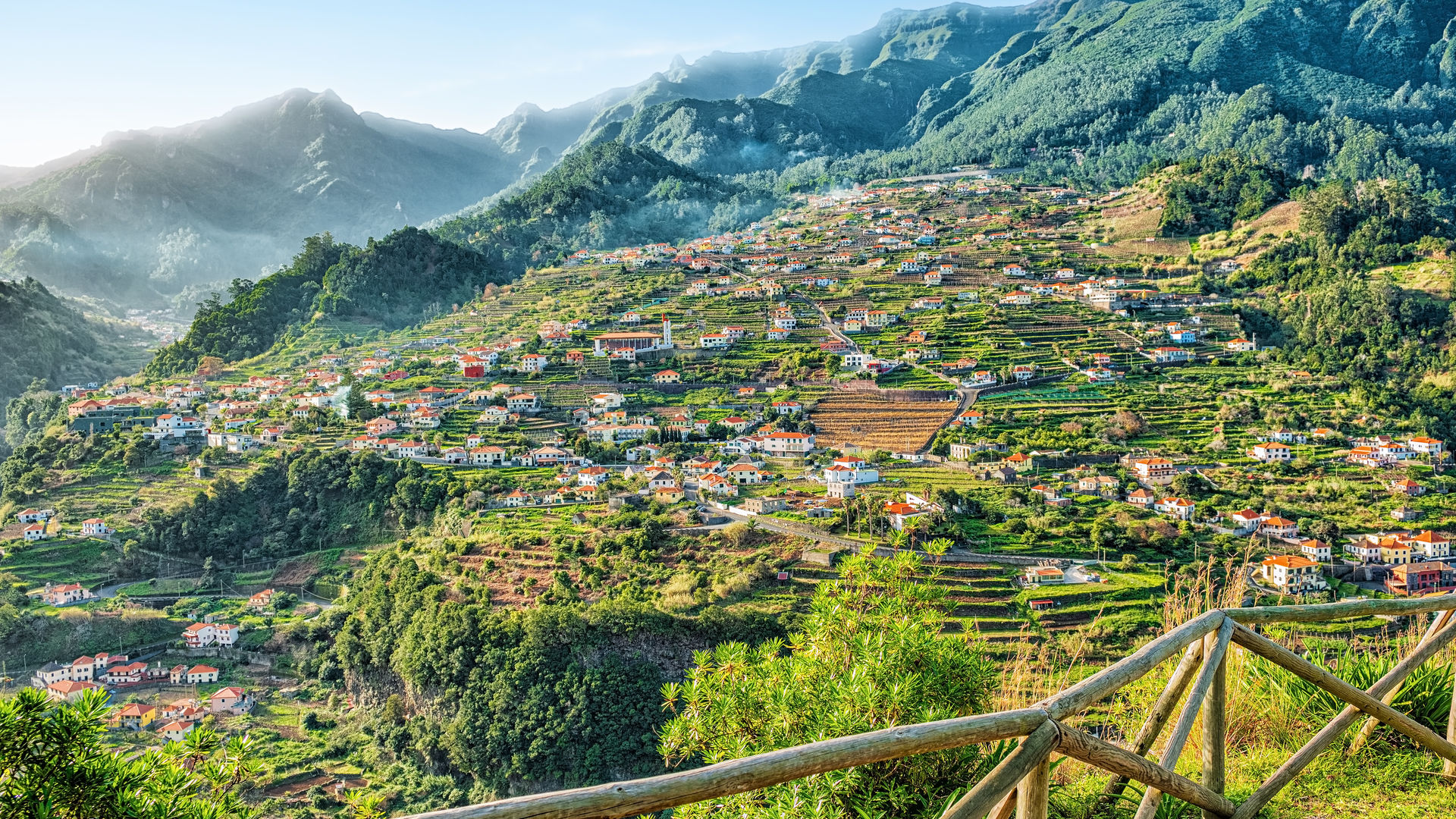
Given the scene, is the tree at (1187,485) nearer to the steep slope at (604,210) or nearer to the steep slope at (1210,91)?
the steep slope at (604,210)

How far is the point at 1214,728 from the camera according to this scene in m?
1.82

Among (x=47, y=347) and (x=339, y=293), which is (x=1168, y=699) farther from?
(x=47, y=347)

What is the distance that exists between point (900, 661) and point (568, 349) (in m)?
33.8

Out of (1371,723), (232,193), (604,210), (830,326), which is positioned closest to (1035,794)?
(1371,723)

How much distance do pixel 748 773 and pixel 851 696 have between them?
1.05 meters

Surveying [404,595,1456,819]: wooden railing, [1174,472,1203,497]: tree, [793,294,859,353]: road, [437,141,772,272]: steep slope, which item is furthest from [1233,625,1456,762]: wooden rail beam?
[437,141,772,272]: steep slope

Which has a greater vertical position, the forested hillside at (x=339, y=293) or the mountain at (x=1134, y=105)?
the mountain at (x=1134, y=105)

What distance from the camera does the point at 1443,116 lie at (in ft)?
261

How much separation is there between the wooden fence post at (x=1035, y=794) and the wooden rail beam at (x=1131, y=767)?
0.04 metres

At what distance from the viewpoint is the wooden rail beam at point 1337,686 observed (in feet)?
5.81

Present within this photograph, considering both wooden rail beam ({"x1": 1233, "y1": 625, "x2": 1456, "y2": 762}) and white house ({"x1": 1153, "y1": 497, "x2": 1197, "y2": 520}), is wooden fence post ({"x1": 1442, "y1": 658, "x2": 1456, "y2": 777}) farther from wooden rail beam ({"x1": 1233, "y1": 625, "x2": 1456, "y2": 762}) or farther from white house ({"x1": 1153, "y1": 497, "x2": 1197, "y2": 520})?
white house ({"x1": 1153, "y1": 497, "x2": 1197, "y2": 520})

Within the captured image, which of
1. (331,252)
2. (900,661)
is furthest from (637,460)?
(331,252)

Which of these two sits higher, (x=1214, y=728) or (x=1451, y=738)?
(x=1214, y=728)

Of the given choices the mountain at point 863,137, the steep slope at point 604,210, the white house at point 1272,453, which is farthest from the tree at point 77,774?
the mountain at point 863,137
